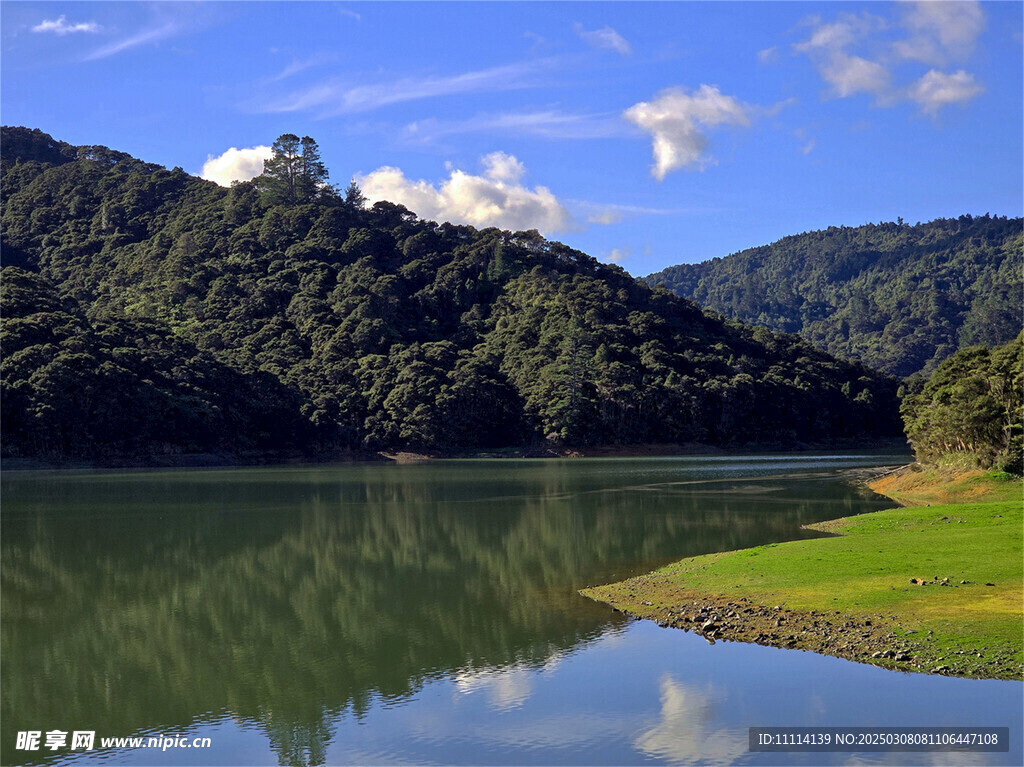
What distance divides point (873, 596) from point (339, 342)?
121 m

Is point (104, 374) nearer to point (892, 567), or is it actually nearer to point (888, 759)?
point (892, 567)

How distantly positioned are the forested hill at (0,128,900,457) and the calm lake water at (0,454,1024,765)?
66.6 m

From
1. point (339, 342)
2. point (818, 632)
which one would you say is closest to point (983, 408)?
point (818, 632)

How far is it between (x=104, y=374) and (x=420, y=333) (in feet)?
191

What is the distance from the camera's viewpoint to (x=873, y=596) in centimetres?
1906

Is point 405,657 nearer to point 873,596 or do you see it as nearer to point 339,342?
point 873,596

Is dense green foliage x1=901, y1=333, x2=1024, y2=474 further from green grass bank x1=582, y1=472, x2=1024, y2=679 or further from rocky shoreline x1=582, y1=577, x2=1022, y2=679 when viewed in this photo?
rocky shoreline x1=582, y1=577, x2=1022, y2=679

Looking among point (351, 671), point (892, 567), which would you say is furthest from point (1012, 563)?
point (351, 671)

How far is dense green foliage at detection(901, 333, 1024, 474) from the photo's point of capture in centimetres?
4253

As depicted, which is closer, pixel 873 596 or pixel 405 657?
pixel 405 657

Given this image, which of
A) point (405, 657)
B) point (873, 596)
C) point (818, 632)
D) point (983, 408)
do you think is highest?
point (983, 408)

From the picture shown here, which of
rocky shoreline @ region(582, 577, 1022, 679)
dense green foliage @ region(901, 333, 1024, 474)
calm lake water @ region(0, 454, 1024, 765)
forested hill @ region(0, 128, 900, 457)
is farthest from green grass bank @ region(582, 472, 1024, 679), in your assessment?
forested hill @ region(0, 128, 900, 457)

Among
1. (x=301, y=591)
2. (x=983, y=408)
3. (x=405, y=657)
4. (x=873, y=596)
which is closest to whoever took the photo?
(x=405, y=657)

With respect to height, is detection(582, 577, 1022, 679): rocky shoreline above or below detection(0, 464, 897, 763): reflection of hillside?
above
